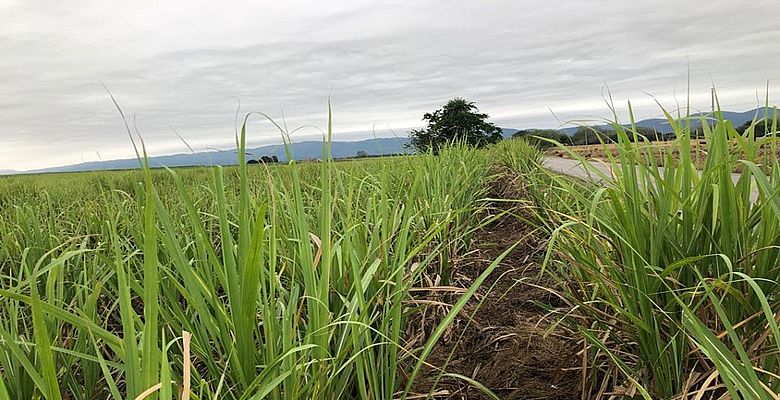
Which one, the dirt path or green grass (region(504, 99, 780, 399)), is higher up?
green grass (region(504, 99, 780, 399))

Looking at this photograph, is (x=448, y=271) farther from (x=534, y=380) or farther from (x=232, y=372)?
(x=232, y=372)

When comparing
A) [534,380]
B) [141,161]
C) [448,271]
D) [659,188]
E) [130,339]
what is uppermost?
[141,161]

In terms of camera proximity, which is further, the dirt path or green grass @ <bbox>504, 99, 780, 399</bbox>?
the dirt path

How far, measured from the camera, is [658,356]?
3.97ft

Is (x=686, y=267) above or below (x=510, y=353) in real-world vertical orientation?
above

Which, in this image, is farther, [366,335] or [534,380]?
[534,380]

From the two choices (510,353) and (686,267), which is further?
(510,353)

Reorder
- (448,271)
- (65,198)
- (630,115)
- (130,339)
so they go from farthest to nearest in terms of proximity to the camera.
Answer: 1. (65,198)
2. (448,271)
3. (630,115)
4. (130,339)

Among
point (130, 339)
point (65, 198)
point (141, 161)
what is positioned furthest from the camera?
point (65, 198)

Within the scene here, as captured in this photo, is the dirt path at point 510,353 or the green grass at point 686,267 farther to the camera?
the dirt path at point 510,353

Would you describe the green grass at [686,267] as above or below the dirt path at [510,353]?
above

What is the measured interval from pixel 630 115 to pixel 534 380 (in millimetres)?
843

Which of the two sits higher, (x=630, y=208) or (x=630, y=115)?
(x=630, y=115)

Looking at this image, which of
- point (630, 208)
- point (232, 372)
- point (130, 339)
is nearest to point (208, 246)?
point (232, 372)
